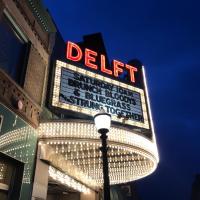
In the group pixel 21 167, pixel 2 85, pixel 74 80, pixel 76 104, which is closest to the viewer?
pixel 2 85

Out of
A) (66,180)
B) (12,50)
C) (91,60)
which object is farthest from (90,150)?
(91,60)

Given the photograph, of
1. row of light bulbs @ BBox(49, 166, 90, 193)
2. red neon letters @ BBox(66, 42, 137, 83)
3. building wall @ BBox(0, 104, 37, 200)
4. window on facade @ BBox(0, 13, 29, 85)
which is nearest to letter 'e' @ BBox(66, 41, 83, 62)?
red neon letters @ BBox(66, 42, 137, 83)

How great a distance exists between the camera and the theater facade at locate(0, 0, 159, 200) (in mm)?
7828

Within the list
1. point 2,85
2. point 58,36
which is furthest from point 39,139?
A: point 58,36

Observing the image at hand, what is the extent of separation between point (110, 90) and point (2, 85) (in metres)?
5.44

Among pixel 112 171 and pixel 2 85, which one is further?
pixel 112 171

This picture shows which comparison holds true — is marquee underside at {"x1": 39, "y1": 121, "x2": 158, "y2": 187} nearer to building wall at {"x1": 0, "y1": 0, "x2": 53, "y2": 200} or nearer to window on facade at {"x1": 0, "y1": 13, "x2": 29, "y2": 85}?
building wall at {"x1": 0, "y1": 0, "x2": 53, "y2": 200}

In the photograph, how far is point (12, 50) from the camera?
29.0 ft

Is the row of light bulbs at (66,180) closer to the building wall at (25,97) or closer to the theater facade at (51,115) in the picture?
the theater facade at (51,115)

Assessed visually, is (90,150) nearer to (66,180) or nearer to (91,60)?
(66,180)

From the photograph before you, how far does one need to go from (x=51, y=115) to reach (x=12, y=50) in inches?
137

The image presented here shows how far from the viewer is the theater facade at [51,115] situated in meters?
7.83

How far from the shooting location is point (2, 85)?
24.5ft

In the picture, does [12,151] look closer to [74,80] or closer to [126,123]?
[74,80]
